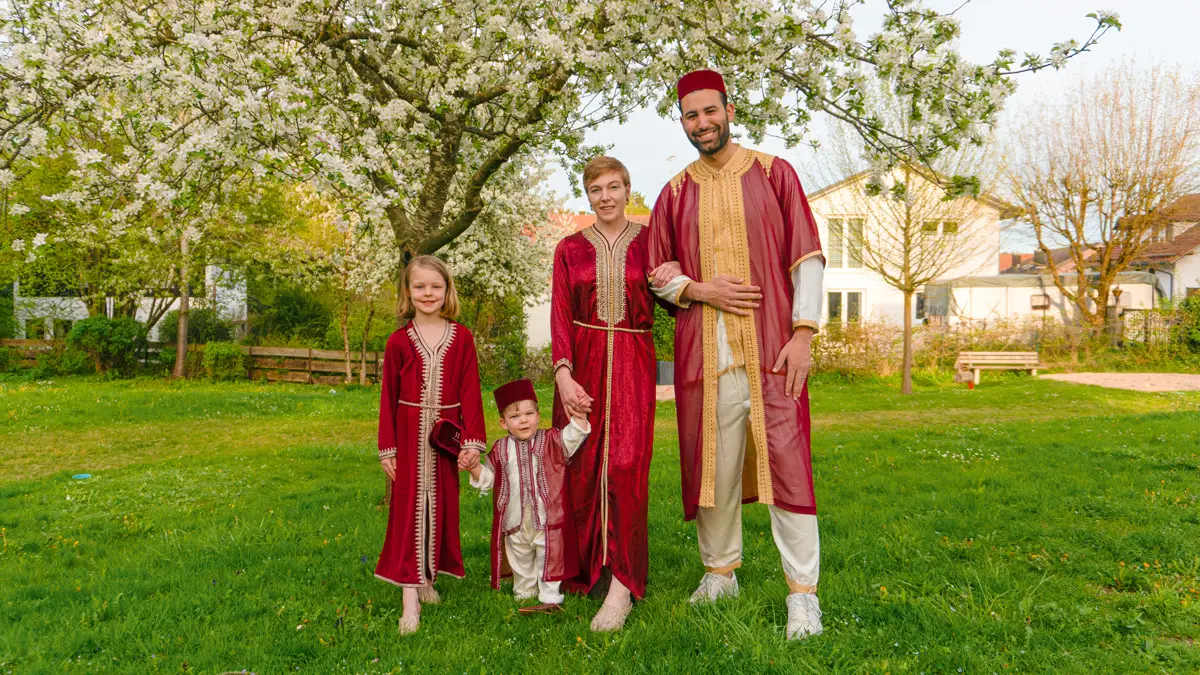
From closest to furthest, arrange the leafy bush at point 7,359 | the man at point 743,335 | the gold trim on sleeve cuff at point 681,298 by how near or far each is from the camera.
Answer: the man at point 743,335, the gold trim on sleeve cuff at point 681,298, the leafy bush at point 7,359

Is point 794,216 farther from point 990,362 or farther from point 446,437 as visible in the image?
point 990,362

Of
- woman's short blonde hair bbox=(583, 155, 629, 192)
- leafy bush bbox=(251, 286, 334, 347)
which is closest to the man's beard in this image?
woman's short blonde hair bbox=(583, 155, 629, 192)

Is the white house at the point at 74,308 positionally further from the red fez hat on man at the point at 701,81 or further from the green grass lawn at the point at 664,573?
the red fez hat on man at the point at 701,81

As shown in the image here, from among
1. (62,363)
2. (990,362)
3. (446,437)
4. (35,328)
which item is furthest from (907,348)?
(35,328)

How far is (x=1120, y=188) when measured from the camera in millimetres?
20781

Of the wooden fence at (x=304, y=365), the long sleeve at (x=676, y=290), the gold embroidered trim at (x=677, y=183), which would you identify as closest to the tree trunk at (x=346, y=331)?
the wooden fence at (x=304, y=365)

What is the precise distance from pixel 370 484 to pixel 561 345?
3876 millimetres

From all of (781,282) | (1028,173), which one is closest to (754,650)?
(781,282)

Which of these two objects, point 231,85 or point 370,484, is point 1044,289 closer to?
point 370,484

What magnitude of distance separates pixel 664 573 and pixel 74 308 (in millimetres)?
22248

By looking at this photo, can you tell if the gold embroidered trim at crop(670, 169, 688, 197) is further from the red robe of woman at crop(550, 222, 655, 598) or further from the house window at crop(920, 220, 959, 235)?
the house window at crop(920, 220, 959, 235)

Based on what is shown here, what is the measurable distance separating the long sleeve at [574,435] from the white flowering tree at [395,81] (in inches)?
71.9

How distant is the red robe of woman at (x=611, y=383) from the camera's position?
3529mm

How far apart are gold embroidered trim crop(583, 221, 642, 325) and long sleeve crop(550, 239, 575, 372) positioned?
166mm
